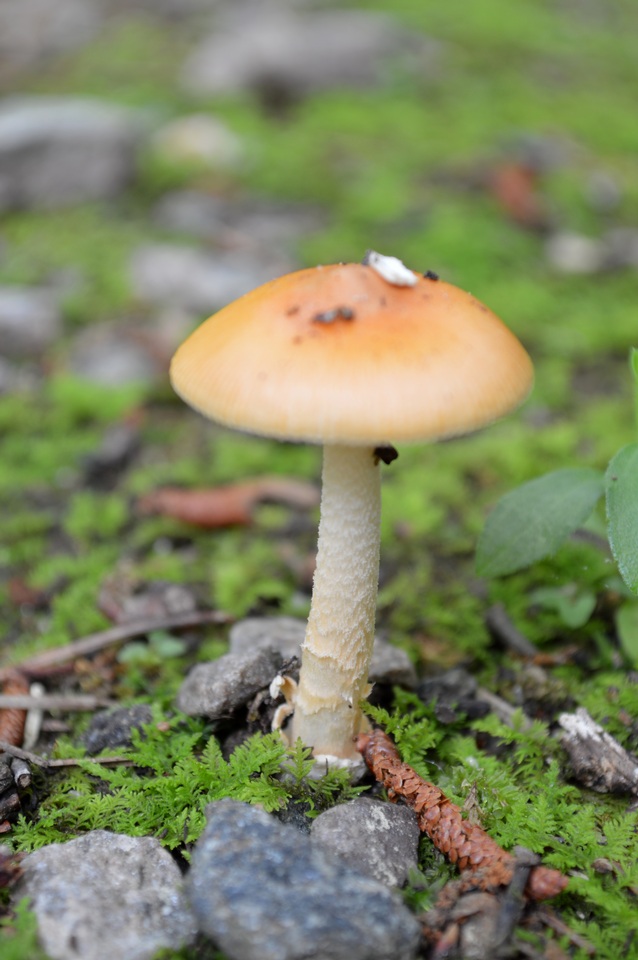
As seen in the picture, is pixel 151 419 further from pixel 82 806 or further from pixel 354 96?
pixel 354 96

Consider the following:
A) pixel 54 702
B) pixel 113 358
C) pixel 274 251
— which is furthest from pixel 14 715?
pixel 274 251

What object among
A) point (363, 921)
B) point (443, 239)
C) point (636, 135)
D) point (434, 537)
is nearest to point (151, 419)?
point (434, 537)

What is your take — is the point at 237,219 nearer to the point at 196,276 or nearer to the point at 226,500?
the point at 196,276

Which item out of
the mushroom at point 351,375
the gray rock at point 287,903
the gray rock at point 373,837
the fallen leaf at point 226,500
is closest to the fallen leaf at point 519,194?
the fallen leaf at point 226,500

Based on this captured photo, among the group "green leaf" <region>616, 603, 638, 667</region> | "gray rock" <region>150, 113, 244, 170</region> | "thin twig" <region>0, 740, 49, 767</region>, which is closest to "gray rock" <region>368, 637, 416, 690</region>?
"green leaf" <region>616, 603, 638, 667</region>

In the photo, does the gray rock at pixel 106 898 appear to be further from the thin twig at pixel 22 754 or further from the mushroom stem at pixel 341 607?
the mushroom stem at pixel 341 607

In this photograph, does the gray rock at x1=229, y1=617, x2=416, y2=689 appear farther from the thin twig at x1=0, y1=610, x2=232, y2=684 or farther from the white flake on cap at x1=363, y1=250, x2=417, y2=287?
the white flake on cap at x1=363, y1=250, x2=417, y2=287
